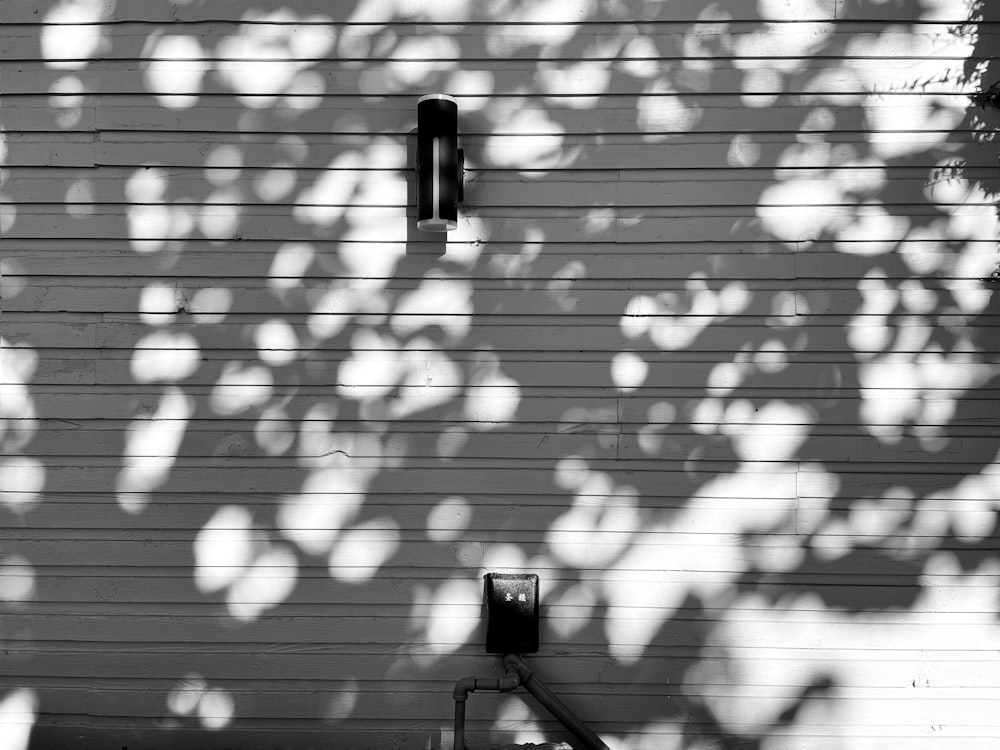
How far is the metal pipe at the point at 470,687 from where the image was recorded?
8.75ft

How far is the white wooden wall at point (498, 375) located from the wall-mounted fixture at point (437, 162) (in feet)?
0.51

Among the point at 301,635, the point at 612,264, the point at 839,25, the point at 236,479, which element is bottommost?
the point at 301,635

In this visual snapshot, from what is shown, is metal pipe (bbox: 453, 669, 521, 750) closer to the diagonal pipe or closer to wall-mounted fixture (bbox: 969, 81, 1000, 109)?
the diagonal pipe

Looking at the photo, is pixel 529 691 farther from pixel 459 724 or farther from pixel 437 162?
pixel 437 162

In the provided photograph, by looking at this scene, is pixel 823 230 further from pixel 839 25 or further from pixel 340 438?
pixel 340 438

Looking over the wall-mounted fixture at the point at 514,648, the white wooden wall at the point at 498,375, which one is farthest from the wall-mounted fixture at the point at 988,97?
the wall-mounted fixture at the point at 514,648

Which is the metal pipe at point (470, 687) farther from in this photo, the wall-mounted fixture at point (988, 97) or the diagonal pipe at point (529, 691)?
the wall-mounted fixture at point (988, 97)

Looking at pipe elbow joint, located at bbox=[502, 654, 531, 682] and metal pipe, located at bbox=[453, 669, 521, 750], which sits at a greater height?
pipe elbow joint, located at bbox=[502, 654, 531, 682]

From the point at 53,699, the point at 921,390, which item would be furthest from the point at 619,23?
the point at 53,699

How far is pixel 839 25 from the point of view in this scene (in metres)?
2.75

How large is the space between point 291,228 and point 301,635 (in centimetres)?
171

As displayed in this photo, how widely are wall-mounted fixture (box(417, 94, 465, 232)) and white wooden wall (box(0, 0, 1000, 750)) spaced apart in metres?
0.16

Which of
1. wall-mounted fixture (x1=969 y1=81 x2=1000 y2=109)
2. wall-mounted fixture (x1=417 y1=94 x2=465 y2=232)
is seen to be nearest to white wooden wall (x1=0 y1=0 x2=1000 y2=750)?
wall-mounted fixture (x1=969 y1=81 x2=1000 y2=109)

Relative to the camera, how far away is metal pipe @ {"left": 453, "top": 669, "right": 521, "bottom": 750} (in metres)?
2.67
